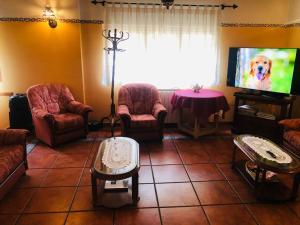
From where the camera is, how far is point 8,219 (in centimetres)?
219

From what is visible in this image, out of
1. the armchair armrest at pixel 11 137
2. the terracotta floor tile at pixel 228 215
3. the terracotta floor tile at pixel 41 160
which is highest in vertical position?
the armchair armrest at pixel 11 137

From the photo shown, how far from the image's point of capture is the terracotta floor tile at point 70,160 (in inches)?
126

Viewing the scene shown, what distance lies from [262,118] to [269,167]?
1.99 metres

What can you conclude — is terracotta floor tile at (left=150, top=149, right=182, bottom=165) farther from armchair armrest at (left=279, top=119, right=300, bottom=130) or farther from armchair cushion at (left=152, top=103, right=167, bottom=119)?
armchair armrest at (left=279, top=119, right=300, bottom=130)

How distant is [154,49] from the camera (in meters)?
4.43

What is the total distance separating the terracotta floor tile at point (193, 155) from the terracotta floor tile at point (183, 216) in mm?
1015

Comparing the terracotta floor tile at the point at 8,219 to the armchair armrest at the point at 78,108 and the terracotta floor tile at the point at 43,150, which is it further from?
the armchair armrest at the point at 78,108

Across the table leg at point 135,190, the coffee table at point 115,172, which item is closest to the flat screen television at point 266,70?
the coffee table at point 115,172

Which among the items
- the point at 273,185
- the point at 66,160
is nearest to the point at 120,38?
the point at 66,160

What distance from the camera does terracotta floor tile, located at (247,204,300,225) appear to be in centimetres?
220

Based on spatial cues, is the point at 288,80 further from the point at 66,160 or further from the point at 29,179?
the point at 29,179

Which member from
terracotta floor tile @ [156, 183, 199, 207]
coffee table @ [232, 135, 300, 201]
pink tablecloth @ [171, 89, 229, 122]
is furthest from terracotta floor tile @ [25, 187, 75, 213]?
pink tablecloth @ [171, 89, 229, 122]

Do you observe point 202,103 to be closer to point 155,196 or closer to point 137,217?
point 155,196

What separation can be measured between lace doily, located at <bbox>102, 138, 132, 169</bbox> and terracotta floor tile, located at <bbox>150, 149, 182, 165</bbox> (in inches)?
27.7
